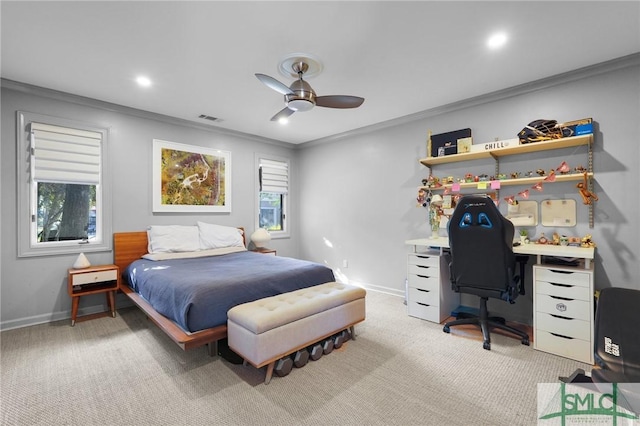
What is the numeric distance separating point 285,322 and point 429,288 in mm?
1833

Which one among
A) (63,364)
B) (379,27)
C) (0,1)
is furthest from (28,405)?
(379,27)

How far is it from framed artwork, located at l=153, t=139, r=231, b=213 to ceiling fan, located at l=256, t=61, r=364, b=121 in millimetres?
2292

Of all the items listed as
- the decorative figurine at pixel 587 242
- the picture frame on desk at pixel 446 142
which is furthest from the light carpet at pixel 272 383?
the picture frame on desk at pixel 446 142

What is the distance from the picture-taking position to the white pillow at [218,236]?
4.15 m

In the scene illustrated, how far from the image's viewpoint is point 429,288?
323 centimetres

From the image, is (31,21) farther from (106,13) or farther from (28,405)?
(28,405)

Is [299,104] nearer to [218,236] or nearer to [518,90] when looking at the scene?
[518,90]

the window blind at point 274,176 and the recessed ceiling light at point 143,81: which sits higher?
the recessed ceiling light at point 143,81

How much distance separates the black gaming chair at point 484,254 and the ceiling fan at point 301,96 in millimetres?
1399

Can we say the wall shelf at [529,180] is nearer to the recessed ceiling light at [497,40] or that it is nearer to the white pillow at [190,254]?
the recessed ceiling light at [497,40]

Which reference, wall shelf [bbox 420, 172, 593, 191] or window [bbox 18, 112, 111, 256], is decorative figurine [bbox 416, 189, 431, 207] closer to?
wall shelf [bbox 420, 172, 593, 191]

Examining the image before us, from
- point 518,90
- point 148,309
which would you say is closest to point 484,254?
point 518,90

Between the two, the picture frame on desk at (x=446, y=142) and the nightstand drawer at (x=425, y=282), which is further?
the picture frame on desk at (x=446, y=142)

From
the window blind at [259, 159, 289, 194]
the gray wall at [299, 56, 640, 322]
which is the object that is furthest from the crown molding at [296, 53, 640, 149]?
→ the window blind at [259, 159, 289, 194]
